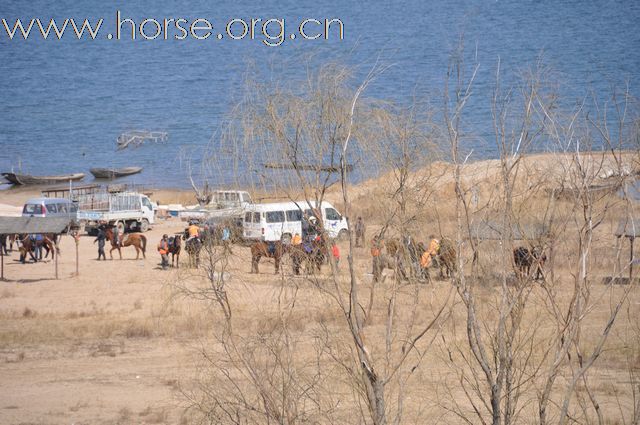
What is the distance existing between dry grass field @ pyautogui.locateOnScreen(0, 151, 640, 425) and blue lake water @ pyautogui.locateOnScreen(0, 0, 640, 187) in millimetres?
35664

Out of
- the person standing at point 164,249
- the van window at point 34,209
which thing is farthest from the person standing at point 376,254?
the van window at point 34,209

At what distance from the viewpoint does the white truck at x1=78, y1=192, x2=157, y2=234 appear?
138 ft

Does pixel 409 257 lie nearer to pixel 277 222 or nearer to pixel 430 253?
pixel 430 253

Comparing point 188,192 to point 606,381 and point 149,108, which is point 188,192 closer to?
point 606,381

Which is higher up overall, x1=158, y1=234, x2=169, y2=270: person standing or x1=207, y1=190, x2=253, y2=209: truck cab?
x1=207, y1=190, x2=253, y2=209: truck cab

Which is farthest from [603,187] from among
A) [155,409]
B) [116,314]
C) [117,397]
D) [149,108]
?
[149,108]

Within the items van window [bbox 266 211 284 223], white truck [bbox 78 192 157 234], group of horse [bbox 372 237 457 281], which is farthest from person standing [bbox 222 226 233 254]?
white truck [bbox 78 192 157 234]

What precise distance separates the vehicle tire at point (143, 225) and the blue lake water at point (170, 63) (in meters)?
19.3

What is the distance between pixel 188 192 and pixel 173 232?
17361mm

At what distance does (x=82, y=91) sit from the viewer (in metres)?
125

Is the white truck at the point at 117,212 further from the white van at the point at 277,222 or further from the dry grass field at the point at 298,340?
the dry grass field at the point at 298,340

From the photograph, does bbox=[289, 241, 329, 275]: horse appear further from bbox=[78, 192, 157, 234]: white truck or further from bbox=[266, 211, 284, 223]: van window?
bbox=[78, 192, 157, 234]: white truck

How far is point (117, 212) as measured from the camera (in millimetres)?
41938

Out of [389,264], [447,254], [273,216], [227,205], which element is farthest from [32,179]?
[447,254]
